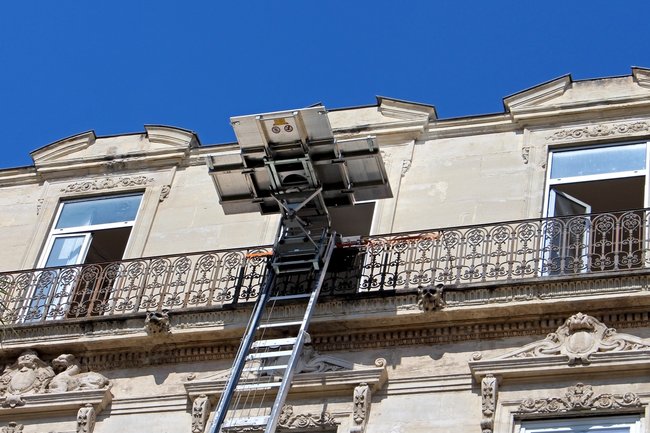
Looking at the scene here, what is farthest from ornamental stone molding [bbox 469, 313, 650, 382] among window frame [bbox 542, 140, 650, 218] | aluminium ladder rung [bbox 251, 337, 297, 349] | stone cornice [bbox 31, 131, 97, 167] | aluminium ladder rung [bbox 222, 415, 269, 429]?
stone cornice [bbox 31, 131, 97, 167]

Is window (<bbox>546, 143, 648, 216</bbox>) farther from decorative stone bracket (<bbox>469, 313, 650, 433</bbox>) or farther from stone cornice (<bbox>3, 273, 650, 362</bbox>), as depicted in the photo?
A: decorative stone bracket (<bbox>469, 313, 650, 433</bbox>)

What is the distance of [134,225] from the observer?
66.0 ft

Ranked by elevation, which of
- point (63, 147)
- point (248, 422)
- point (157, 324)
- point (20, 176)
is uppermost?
point (63, 147)

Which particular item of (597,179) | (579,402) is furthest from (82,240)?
(579,402)

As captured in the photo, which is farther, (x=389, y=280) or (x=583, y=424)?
(x=389, y=280)

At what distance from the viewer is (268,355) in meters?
16.8

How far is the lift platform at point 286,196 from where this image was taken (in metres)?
16.9

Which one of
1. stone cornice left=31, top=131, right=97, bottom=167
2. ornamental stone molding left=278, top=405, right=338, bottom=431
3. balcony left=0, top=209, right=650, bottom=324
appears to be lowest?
ornamental stone molding left=278, top=405, right=338, bottom=431

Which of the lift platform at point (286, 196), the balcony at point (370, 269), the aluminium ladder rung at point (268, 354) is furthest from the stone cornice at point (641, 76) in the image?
the aluminium ladder rung at point (268, 354)

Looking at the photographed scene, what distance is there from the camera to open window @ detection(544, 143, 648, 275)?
17.3m

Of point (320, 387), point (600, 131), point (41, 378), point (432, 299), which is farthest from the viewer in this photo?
point (600, 131)

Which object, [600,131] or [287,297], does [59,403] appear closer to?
[287,297]

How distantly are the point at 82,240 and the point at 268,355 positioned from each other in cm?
431

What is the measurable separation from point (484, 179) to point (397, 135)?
1.33m
